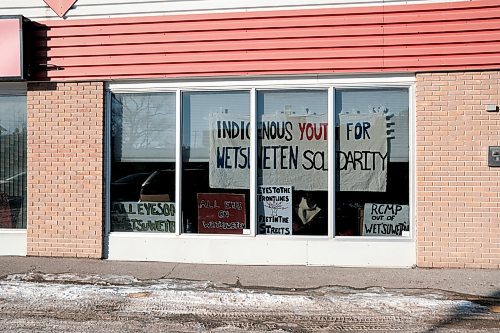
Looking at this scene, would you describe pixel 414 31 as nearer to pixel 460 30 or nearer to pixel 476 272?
pixel 460 30

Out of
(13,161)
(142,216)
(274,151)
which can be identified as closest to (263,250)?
(274,151)

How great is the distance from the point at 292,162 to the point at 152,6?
10.6ft

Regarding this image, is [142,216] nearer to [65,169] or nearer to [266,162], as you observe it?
[65,169]

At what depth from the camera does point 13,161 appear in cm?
812

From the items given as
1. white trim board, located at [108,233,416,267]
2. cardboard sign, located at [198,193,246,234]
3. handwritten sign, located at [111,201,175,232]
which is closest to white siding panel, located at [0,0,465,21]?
cardboard sign, located at [198,193,246,234]

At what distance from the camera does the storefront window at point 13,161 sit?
807cm

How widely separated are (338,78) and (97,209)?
4.19 m

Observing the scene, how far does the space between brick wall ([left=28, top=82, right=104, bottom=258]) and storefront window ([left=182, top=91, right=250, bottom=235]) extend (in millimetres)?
1371

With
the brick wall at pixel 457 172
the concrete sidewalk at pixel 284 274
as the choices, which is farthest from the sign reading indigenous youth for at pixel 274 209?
the brick wall at pixel 457 172

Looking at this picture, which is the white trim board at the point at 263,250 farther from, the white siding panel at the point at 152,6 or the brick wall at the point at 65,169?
the white siding panel at the point at 152,6

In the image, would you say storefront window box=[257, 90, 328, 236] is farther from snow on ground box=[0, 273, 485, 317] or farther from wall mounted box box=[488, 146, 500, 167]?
wall mounted box box=[488, 146, 500, 167]

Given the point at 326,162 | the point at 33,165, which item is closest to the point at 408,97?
the point at 326,162

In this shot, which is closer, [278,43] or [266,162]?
[278,43]

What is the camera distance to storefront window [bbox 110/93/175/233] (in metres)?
7.75
